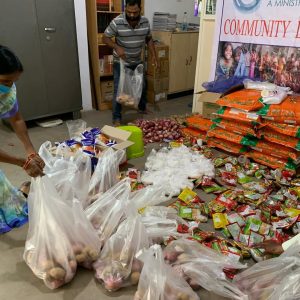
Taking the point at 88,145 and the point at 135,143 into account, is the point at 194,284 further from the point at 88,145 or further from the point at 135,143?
the point at 135,143

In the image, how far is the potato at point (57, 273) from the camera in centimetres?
117

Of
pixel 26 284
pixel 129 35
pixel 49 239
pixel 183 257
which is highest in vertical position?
pixel 129 35

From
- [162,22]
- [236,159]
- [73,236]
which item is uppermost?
[162,22]

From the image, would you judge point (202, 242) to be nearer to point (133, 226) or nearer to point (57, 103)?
point (133, 226)

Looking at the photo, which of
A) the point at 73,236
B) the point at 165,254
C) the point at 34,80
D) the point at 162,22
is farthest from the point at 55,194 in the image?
the point at 162,22

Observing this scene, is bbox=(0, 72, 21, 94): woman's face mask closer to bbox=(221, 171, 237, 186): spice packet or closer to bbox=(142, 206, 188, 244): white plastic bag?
A: bbox=(142, 206, 188, 244): white plastic bag

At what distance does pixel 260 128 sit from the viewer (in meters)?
2.17

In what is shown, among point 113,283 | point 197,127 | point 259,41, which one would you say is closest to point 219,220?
point 113,283

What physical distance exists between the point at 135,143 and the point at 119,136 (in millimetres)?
195

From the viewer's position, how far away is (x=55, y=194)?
1278mm

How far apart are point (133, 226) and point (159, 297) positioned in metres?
0.31

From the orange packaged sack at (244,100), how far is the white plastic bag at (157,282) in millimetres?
1441

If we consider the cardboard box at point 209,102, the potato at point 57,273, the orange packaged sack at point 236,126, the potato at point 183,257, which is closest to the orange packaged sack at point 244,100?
the orange packaged sack at point 236,126

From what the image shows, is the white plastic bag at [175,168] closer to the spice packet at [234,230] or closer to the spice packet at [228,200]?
the spice packet at [228,200]
